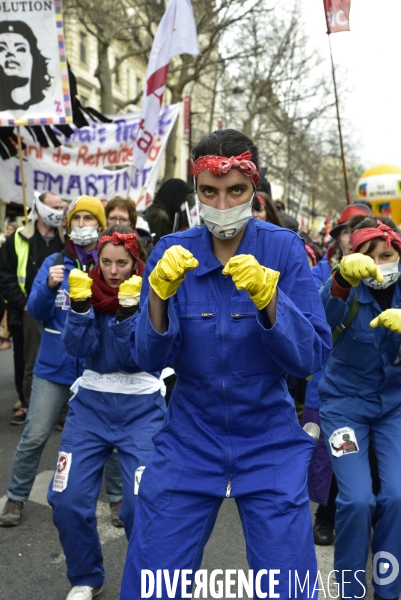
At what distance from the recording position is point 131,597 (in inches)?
98.7

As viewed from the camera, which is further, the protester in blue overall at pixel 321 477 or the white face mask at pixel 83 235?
the white face mask at pixel 83 235

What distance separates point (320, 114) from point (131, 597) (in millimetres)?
38050

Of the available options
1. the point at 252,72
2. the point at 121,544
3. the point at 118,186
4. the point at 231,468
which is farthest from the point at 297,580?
the point at 252,72

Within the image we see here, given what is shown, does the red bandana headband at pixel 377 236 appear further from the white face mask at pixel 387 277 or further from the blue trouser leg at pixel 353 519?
the blue trouser leg at pixel 353 519

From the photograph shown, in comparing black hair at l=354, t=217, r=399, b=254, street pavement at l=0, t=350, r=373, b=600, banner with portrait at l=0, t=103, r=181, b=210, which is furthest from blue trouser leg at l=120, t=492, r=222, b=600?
banner with portrait at l=0, t=103, r=181, b=210

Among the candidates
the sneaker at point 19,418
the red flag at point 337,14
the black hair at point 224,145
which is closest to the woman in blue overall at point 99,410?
the black hair at point 224,145

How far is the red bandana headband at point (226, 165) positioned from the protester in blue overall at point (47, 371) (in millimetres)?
2029

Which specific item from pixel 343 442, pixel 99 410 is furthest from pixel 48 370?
pixel 343 442

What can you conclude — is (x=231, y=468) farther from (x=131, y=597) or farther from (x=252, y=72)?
(x=252, y=72)

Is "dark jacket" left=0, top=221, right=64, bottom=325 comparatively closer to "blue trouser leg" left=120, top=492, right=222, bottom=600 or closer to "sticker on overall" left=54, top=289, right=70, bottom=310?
"sticker on overall" left=54, top=289, right=70, bottom=310

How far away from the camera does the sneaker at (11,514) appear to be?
4.68 m

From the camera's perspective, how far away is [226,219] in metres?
2.58

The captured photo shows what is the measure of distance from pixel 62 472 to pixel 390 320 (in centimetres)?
166

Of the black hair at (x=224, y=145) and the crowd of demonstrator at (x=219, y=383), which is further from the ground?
the black hair at (x=224, y=145)
